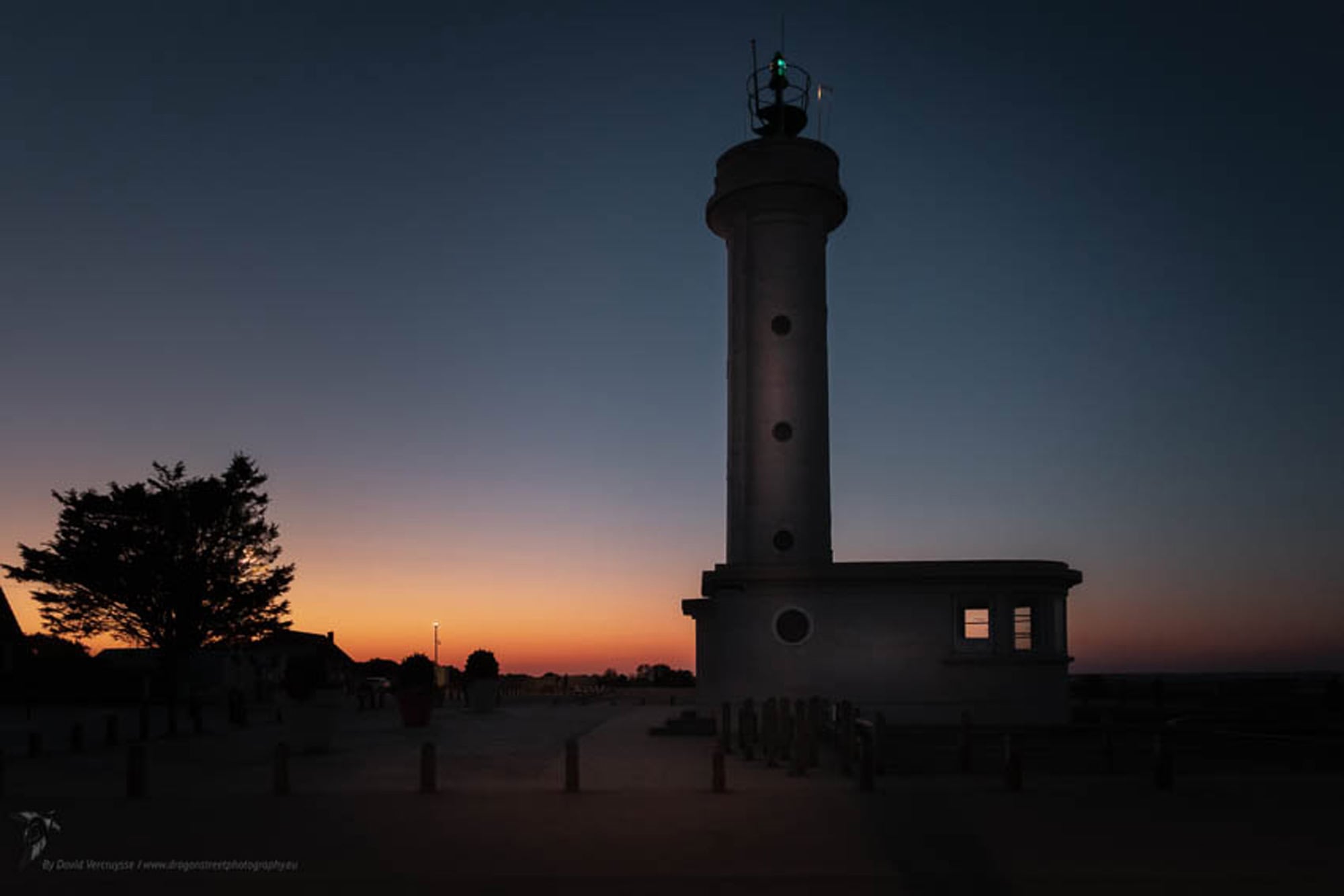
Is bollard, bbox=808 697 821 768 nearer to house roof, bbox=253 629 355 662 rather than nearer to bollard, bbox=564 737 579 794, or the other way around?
bollard, bbox=564 737 579 794

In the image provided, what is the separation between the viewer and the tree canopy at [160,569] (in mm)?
41406

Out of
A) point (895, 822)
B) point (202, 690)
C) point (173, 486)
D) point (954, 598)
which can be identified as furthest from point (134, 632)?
point (895, 822)

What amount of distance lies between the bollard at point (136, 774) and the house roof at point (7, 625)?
5340 cm

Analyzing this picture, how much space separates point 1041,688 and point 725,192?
19562mm

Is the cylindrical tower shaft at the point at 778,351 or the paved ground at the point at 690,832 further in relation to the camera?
the cylindrical tower shaft at the point at 778,351

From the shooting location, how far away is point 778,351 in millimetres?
36469

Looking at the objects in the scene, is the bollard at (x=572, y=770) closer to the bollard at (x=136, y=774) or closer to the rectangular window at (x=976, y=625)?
the bollard at (x=136, y=774)

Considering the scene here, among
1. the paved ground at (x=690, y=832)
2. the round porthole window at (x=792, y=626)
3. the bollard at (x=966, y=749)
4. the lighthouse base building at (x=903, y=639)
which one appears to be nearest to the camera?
the paved ground at (x=690, y=832)

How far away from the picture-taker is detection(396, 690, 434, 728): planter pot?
3431cm

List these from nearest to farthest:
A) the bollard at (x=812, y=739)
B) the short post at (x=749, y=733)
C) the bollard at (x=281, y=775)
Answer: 1. the bollard at (x=281, y=775)
2. the bollard at (x=812, y=739)
3. the short post at (x=749, y=733)

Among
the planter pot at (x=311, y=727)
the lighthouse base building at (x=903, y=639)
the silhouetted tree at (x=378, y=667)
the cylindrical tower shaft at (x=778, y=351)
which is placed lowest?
the silhouetted tree at (x=378, y=667)

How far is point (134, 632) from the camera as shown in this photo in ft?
139

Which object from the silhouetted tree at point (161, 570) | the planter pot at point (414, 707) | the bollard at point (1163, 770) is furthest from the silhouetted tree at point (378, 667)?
the bollard at point (1163, 770)
